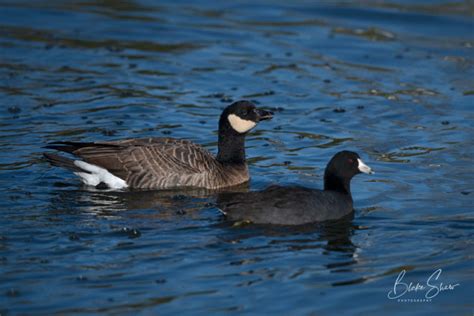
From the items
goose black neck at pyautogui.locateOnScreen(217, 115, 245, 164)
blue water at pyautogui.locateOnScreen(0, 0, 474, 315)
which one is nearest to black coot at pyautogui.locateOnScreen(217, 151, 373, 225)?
blue water at pyautogui.locateOnScreen(0, 0, 474, 315)

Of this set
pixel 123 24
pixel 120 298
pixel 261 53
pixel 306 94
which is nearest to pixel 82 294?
pixel 120 298

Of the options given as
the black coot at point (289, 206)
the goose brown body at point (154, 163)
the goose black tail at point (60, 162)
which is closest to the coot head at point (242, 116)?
the goose brown body at point (154, 163)

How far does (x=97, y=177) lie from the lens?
1253cm

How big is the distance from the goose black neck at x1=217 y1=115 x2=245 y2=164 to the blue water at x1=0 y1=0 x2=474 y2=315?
52cm

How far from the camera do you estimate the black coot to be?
10.7 meters

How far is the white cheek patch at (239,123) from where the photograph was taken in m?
13.1

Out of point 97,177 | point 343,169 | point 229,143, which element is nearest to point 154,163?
point 97,177

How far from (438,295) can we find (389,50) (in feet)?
38.7

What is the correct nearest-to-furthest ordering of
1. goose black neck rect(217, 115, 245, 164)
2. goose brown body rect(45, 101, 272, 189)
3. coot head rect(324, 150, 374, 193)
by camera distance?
1. coot head rect(324, 150, 374, 193)
2. goose brown body rect(45, 101, 272, 189)
3. goose black neck rect(217, 115, 245, 164)

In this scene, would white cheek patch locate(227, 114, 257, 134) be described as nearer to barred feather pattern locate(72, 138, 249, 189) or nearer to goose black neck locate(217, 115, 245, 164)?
goose black neck locate(217, 115, 245, 164)

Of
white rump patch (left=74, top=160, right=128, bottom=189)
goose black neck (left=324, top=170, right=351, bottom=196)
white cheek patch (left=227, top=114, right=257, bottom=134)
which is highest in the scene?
white cheek patch (left=227, top=114, right=257, bottom=134)

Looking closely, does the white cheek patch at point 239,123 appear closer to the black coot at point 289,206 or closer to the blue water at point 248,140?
the blue water at point 248,140

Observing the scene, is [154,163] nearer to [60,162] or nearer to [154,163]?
[154,163]

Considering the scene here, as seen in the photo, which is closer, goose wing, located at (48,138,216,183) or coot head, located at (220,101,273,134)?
goose wing, located at (48,138,216,183)
